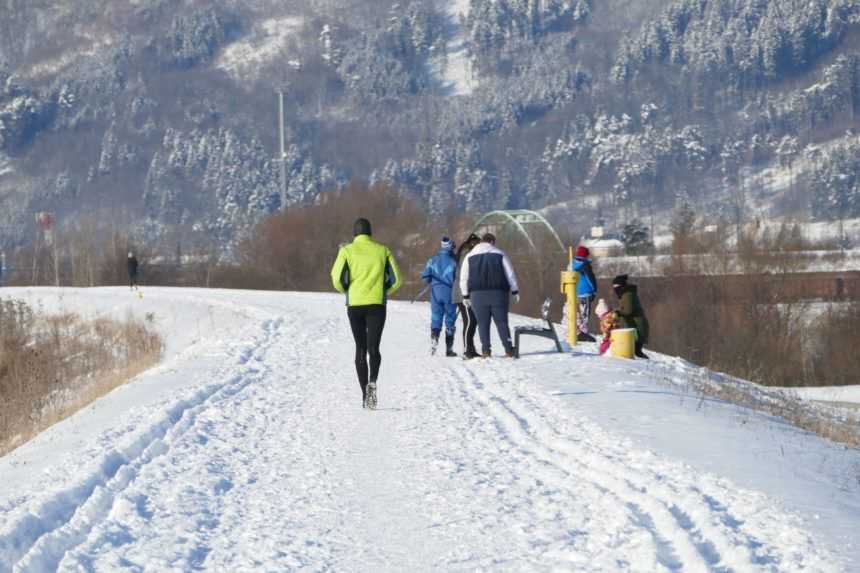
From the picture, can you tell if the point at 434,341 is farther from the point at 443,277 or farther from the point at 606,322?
the point at 606,322

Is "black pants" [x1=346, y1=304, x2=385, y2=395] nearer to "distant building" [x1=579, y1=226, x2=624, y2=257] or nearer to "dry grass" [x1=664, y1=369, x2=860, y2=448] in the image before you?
"dry grass" [x1=664, y1=369, x2=860, y2=448]

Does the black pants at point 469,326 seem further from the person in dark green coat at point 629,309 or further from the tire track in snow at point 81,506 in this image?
the tire track in snow at point 81,506

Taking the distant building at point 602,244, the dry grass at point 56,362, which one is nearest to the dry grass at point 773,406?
the dry grass at point 56,362

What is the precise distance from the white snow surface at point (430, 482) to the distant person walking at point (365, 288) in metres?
0.58

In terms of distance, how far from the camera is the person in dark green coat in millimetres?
20859

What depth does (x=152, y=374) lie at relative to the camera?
19656 millimetres

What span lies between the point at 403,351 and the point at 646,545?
48.1 feet

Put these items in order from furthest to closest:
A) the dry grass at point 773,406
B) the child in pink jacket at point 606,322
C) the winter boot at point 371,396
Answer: the child in pink jacket at point 606,322 < the dry grass at point 773,406 < the winter boot at point 371,396

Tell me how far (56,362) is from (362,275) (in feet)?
76.5

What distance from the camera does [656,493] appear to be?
8711 mm

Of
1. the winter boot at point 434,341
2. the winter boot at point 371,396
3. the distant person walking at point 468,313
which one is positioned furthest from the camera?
the winter boot at point 434,341

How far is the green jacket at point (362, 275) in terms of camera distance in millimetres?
14031

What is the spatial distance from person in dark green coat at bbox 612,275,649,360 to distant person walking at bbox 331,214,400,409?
7.52m

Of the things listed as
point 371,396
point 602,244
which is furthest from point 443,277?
point 602,244
